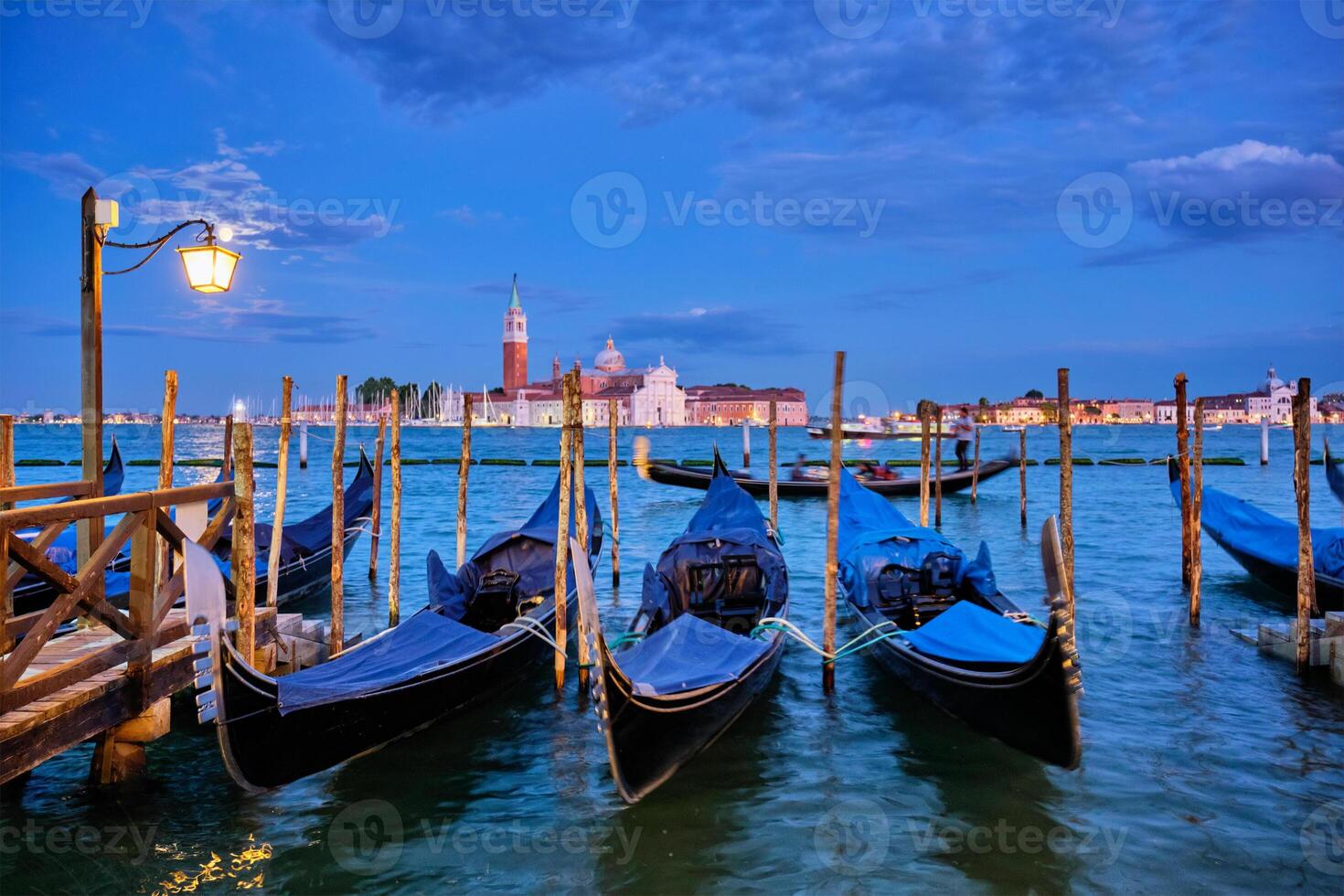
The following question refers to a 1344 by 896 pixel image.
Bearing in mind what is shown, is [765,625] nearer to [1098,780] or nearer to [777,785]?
[777,785]

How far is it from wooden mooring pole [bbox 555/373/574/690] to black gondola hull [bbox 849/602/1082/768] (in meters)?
1.85

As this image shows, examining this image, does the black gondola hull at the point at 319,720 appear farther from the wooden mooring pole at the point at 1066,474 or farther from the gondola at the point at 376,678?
the wooden mooring pole at the point at 1066,474

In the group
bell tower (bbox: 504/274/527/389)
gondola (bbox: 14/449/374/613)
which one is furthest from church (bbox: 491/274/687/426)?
gondola (bbox: 14/449/374/613)

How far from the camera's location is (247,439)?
3701 mm

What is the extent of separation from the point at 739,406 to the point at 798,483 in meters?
65.2

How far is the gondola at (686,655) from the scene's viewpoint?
3326 mm

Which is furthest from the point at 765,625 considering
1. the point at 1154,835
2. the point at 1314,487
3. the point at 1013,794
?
the point at 1314,487

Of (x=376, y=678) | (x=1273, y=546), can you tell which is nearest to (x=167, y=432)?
(x=376, y=678)

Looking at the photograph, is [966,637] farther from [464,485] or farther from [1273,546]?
[1273,546]

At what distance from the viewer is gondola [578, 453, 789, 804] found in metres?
3.33

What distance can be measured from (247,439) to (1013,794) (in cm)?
350

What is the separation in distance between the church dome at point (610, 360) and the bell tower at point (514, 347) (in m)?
7.70

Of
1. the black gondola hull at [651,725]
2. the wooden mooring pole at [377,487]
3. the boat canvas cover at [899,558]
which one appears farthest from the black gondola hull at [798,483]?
the black gondola hull at [651,725]

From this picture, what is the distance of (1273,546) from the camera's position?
24.4 ft
